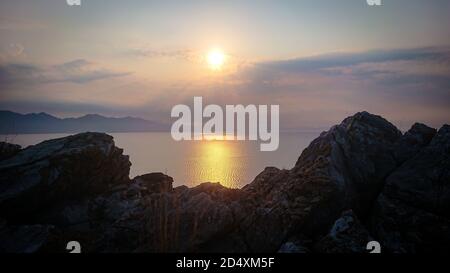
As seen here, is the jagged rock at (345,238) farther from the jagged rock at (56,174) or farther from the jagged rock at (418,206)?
the jagged rock at (56,174)

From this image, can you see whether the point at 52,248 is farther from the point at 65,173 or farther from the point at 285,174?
the point at 285,174

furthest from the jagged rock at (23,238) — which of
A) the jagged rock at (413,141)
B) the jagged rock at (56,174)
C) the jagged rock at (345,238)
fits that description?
the jagged rock at (413,141)

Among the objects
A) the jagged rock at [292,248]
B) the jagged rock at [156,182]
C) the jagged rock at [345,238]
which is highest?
the jagged rock at [156,182]

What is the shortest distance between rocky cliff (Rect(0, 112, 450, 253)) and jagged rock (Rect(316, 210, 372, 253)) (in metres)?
0.05

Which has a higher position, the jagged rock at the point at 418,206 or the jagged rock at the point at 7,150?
the jagged rock at the point at 7,150

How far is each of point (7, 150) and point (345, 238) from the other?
22.6 m

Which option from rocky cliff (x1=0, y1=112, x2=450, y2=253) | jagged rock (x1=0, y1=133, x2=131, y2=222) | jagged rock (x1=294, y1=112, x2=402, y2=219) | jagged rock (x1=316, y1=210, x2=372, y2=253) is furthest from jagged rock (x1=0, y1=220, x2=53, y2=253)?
jagged rock (x1=294, y1=112, x2=402, y2=219)

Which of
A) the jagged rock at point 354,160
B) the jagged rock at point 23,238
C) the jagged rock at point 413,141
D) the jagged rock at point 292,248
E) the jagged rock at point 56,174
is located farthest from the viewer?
the jagged rock at point 413,141

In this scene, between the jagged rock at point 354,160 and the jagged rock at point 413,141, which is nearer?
the jagged rock at point 354,160

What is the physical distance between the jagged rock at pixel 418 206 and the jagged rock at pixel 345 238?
1774 mm

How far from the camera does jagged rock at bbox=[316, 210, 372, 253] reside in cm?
1767

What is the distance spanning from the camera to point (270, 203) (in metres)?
21.4

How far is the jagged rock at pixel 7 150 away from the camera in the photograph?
25.7 meters
